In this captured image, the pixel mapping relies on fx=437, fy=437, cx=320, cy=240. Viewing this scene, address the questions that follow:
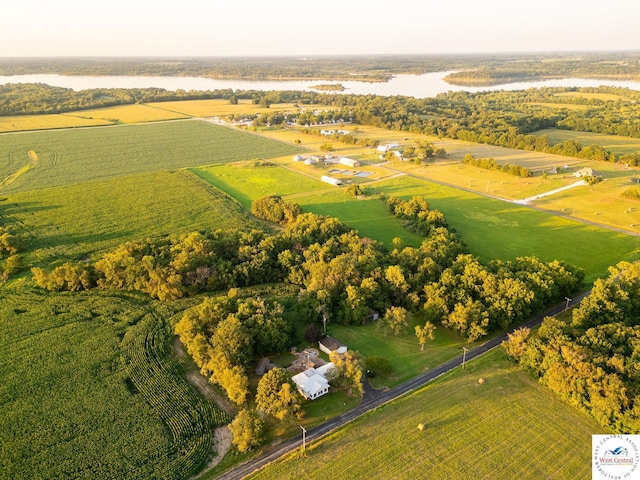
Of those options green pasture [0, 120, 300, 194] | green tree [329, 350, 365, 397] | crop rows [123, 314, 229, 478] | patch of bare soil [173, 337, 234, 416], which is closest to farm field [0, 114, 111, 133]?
green pasture [0, 120, 300, 194]

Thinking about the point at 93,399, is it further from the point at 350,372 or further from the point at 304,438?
the point at 350,372

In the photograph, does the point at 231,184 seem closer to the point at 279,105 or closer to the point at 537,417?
the point at 537,417

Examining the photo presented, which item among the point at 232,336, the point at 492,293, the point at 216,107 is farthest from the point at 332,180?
the point at 216,107

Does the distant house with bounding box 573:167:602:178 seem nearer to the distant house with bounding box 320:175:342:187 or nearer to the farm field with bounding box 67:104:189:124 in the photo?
the distant house with bounding box 320:175:342:187

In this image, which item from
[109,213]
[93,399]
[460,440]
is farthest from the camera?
[109,213]

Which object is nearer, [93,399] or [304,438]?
[304,438]

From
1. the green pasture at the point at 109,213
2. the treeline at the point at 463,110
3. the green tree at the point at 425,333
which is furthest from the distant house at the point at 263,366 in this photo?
the treeline at the point at 463,110

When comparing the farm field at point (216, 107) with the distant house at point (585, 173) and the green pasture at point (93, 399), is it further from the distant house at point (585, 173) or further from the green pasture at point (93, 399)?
the green pasture at point (93, 399)
